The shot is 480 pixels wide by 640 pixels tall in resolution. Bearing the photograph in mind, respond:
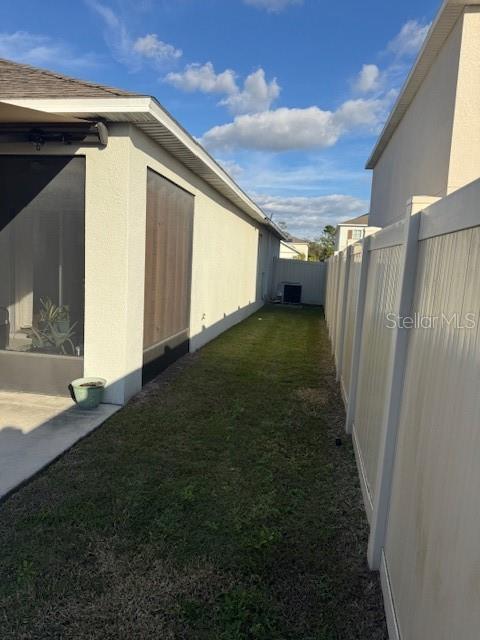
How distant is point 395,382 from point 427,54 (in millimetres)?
8251

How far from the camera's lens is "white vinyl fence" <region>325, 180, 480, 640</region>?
124 centimetres

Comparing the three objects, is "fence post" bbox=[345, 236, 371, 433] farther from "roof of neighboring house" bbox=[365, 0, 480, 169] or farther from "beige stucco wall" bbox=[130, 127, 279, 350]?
"roof of neighboring house" bbox=[365, 0, 480, 169]

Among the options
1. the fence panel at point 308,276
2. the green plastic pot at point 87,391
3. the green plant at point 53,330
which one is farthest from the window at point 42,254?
the fence panel at point 308,276

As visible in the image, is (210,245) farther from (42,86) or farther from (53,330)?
(42,86)

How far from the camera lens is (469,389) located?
1.28 metres

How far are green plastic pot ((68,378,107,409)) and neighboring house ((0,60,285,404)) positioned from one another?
0.17 m

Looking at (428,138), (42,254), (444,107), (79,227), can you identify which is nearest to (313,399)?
(79,227)

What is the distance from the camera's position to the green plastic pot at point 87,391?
5059 mm

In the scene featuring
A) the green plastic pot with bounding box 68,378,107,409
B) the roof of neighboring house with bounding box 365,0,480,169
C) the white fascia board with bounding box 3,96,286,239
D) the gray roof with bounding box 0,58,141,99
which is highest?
the roof of neighboring house with bounding box 365,0,480,169

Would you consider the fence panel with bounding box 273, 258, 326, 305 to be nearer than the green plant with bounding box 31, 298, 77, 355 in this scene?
No

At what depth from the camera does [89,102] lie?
457cm

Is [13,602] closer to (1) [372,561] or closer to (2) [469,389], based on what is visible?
(1) [372,561]

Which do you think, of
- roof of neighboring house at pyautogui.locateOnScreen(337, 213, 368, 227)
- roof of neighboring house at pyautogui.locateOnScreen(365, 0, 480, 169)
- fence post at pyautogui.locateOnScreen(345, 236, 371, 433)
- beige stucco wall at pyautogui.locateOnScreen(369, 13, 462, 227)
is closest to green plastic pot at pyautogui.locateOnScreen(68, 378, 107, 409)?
fence post at pyautogui.locateOnScreen(345, 236, 371, 433)

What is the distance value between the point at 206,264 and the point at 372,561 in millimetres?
7212
